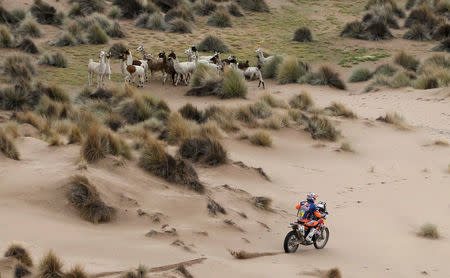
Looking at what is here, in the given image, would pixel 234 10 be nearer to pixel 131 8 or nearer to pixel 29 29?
pixel 131 8

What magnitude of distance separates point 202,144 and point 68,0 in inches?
830

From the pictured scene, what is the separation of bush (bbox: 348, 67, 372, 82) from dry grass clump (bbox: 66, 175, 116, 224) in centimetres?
1540

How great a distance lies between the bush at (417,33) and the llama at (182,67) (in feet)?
39.2

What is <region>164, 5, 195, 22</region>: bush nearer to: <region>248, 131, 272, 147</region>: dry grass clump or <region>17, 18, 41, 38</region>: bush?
<region>17, 18, 41, 38</region>: bush

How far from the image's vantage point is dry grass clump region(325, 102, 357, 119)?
54.9 feet

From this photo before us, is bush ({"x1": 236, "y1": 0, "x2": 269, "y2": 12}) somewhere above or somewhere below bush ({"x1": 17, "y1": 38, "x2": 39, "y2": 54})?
above

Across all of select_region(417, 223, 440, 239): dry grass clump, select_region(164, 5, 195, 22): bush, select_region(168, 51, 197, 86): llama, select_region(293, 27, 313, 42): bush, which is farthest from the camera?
select_region(164, 5, 195, 22): bush

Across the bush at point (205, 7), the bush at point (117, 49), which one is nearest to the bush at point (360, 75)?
the bush at point (117, 49)

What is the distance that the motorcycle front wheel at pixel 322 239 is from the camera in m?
8.73

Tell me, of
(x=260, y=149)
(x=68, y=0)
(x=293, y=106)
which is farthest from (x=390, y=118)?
(x=68, y=0)

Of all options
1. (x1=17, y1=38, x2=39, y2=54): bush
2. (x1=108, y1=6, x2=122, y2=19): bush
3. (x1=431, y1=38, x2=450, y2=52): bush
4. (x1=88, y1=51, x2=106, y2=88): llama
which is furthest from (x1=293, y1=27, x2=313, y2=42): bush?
(x1=88, y1=51, x2=106, y2=88): llama

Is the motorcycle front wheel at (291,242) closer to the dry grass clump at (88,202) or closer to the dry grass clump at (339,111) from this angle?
the dry grass clump at (88,202)

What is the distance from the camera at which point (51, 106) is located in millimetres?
15859

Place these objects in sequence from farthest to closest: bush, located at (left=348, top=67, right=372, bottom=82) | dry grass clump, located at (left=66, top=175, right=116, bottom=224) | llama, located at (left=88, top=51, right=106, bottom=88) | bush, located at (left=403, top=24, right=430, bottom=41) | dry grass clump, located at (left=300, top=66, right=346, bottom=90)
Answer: bush, located at (left=403, top=24, right=430, bottom=41) → bush, located at (left=348, top=67, right=372, bottom=82) → dry grass clump, located at (left=300, top=66, right=346, bottom=90) → llama, located at (left=88, top=51, right=106, bottom=88) → dry grass clump, located at (left=66, top=175, right=116, bottom=224)
